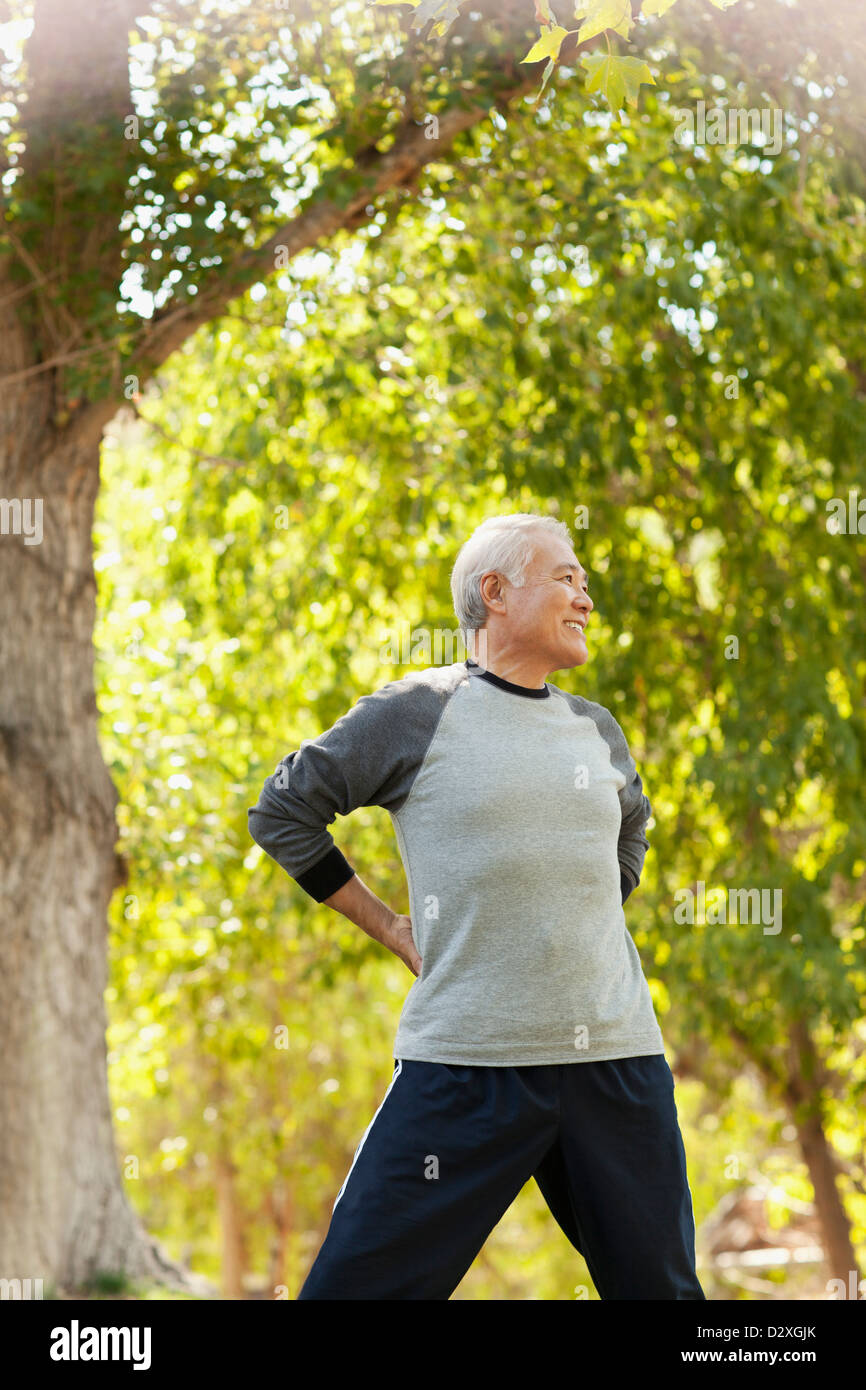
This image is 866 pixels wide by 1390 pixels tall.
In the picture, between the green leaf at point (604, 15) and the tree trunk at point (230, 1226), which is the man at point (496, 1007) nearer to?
the green leaf at point (604, 15)

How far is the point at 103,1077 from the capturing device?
5266 millimetres

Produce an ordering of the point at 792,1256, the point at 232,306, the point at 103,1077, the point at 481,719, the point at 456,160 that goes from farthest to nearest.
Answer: the point at 792,1256 < the point at 232,306 < the point at 456,160 < the point at 103,1077 < the point at 481,719

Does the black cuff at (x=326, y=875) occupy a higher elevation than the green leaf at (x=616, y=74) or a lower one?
lower

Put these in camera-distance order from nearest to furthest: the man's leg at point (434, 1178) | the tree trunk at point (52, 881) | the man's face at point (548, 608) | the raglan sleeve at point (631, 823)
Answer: the man's leg at point (434, 1178), the man's face at point (548, 608), the raglan sleeve at point (631, 823), the tree trunk at point (52, 881)

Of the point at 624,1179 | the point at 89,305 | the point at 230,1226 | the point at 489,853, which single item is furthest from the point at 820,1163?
the point at 230,1226

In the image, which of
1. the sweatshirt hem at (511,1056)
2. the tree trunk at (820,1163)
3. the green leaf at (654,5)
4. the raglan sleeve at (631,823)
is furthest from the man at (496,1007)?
the tree trunk at (820,1163)

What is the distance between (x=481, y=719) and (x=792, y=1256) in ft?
43.4

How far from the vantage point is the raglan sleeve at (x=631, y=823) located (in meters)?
2.48

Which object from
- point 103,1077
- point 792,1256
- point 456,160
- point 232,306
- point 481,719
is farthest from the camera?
point 792,1256

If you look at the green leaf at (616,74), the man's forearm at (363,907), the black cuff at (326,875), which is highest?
the green leaf at (616,74)

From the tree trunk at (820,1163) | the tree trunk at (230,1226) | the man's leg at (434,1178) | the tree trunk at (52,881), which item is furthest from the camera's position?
the tree trunk at (230,1226)

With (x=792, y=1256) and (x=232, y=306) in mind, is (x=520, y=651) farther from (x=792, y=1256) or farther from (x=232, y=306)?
(x=792, y=1256)

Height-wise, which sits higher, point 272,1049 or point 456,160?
point 456,160
